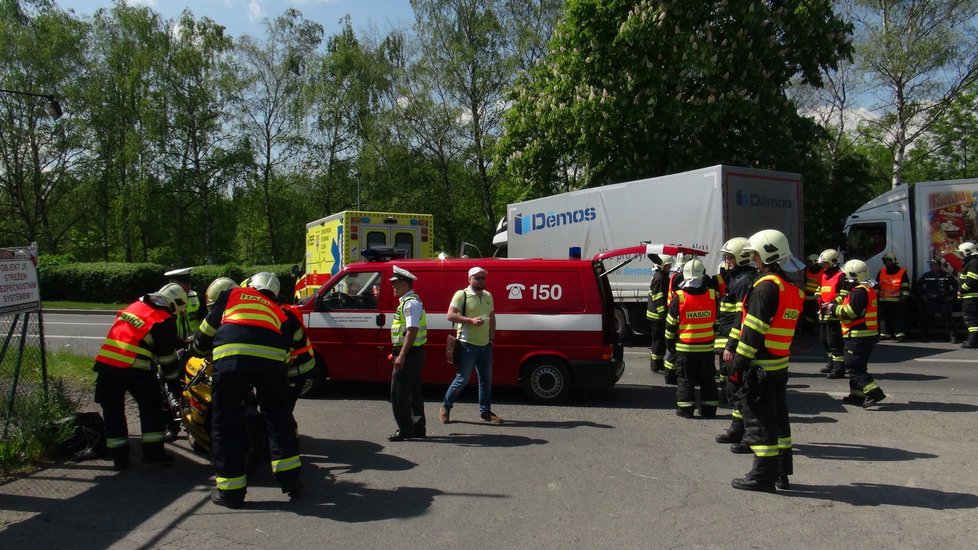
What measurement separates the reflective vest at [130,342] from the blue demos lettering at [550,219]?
34.4ft

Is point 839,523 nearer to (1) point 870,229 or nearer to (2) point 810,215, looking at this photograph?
(1) point 870,229

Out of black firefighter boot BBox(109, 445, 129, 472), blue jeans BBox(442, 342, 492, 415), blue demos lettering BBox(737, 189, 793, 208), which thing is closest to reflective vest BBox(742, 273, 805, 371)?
blue jeans BBox(442, 342, 492, 415)

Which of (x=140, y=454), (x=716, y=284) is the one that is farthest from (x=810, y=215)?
(x=140, y=454)

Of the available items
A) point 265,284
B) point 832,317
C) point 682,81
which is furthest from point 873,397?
point 682,81

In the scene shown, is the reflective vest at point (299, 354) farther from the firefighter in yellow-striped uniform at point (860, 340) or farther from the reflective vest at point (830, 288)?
the reflective vest at point (830, 288)

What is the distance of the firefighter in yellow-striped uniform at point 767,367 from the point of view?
16.5ft

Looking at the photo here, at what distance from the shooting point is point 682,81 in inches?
615

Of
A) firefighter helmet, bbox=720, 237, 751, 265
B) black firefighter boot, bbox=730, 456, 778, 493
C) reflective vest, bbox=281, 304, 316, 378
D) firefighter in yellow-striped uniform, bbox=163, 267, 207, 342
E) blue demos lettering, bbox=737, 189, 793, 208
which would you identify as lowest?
black firefighter boot, bbox=730, 456, 778, 493

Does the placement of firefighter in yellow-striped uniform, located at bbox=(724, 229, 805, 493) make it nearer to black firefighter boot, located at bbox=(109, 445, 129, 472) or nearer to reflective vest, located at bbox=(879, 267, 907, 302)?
black firefighter boot, located at bbox=(109, 445, 129, 472)

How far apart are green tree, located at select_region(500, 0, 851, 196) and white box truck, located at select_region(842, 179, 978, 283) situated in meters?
2.52

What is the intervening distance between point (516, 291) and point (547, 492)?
11.5ft

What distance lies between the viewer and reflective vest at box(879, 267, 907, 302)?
534 inches

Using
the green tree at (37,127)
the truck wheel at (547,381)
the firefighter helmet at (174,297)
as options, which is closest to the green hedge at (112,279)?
the green tree at (37,127)

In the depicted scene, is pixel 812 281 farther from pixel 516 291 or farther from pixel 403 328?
pixel 403 328
